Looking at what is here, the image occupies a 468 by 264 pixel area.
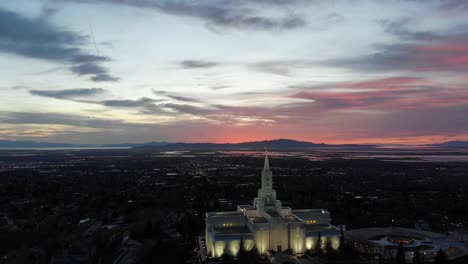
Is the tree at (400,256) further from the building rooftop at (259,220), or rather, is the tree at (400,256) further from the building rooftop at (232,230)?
the building rooftop at (232,230)

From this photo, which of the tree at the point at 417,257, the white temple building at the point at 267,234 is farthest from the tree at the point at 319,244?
the tree at the point at 417,257

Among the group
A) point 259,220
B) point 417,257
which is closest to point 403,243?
point 417,257

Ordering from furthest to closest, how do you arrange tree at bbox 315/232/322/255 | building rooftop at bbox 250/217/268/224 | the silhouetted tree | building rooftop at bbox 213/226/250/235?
the silhouetted tree, building rooftop at bbox 250/217/268/224, building rooftop at bbox 213/226/250/235, tree at bbox 315/232/322/255

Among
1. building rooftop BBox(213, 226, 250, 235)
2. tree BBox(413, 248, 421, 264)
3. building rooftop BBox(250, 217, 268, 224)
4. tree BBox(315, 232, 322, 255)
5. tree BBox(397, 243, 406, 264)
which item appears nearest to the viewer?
tree BBox(397, 243, 406, 264)

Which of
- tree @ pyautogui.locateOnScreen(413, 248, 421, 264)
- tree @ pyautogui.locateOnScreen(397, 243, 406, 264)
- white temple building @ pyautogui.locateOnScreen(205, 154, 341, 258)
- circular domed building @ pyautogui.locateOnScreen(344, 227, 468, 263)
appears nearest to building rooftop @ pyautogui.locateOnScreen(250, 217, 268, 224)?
white temple building @ pyautogui.locateOnScreen(205, 154, 341, 258)

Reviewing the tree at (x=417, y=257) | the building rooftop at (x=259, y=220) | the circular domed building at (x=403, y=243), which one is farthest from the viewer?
the building rooftop at (x=259, y=220)

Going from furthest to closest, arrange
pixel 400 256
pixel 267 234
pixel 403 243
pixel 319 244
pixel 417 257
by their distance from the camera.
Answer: pixel 403 243 → pixel 319 244 → pixel 267 234 → pixel 417 257 → pixel 400 256

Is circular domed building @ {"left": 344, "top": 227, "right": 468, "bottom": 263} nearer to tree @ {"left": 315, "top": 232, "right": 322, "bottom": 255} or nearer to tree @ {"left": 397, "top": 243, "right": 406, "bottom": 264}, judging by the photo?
tree @ {"left": 397, "top": 243, "right": 406, "bottom": 264}

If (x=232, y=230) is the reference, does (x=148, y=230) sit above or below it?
below

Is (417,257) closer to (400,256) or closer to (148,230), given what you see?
(400,256)

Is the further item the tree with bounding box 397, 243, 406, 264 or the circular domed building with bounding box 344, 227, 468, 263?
the circular domed building with bounding box 344, 227, 468, 263
